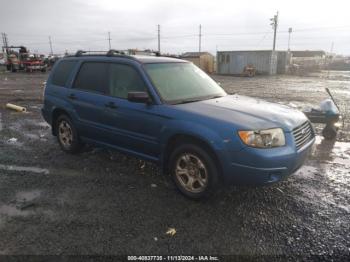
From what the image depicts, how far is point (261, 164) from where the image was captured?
328 centimetres

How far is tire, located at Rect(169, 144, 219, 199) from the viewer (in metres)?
3.59

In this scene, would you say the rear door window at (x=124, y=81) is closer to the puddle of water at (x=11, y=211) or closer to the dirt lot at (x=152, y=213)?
the dirt lot at (x=152, y=213)

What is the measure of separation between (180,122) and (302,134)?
5.20ft

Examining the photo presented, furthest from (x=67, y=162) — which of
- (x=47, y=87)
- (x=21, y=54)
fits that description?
(x=21, y=54)

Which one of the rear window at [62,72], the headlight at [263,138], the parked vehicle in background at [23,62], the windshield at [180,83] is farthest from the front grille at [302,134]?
the parked vehicle in background at [23,62]

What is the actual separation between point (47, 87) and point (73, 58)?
0.86 meters

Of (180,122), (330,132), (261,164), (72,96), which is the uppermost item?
(72,96)

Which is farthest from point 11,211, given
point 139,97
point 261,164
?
point 261,164

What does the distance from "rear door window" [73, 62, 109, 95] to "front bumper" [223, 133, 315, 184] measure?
242 cm

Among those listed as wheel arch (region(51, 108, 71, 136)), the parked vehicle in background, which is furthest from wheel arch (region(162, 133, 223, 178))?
the parked vehicle in background

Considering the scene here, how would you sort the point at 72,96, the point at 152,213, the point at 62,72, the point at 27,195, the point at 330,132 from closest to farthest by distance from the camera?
the point at 152,213 < the point at 27,195 < the point at 72,96 < the point at 62,72 < the point at 330,132

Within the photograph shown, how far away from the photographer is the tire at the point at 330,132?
662 cm

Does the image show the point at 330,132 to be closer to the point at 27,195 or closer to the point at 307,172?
the point at 307,172

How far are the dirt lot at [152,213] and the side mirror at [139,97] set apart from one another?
1.27m
